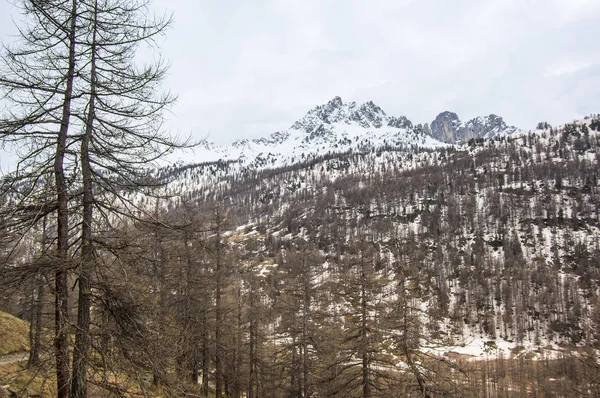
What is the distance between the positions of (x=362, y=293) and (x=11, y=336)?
18850 mm

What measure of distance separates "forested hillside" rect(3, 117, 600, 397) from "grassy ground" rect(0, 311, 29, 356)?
2703mm

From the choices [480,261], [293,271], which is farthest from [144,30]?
[480,261]

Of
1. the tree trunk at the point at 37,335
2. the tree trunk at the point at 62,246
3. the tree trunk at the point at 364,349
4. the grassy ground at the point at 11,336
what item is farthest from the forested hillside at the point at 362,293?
the grassy ground at the point at 11,336

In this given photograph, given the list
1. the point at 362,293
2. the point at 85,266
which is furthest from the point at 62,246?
the point at 362,293

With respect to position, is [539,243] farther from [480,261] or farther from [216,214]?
[216,214]

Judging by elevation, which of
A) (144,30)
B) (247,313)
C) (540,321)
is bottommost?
(540,321)

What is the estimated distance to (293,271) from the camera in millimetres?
20188

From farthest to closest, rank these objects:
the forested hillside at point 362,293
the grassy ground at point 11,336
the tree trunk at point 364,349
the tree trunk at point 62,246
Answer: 1. the grassy ground at point 11,336
2. the tree trunk at point 364,349
3. the forested hillside at point 362,293
4. the tree trunk at point 62,246

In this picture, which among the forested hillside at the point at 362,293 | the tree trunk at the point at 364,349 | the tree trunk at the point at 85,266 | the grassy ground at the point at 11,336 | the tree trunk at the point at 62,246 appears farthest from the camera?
the grassy ground at the point at 11,336

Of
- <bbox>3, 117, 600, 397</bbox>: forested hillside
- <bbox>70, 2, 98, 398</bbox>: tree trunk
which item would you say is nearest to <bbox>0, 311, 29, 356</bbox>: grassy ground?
<bbox>3, 117, 600, 397</bbox>: forested hillside

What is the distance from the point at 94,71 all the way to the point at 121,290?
4.42 meters

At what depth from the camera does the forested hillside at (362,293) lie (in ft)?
22.0

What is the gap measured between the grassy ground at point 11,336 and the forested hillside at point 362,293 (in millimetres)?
2703

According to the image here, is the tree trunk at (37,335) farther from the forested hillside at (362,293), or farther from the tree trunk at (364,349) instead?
the tree trunk at (364,349)
